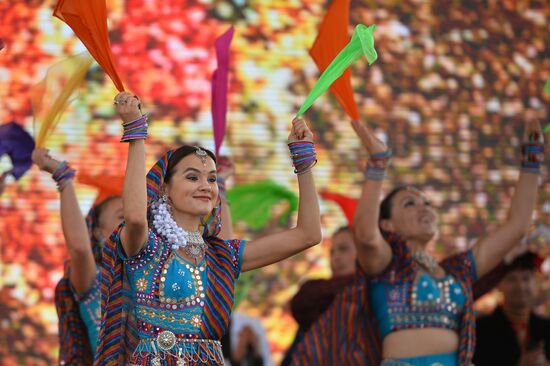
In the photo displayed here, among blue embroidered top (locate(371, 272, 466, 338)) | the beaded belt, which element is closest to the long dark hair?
the beaded belt

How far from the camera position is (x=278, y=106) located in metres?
6.26

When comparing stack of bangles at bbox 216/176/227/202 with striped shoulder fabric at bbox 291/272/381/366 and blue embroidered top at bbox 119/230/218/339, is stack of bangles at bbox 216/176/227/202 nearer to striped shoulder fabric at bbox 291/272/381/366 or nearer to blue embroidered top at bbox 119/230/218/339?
striped shoulder fabric at bbox 291/272/381/366

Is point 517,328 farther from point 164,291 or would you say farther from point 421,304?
point 164,291

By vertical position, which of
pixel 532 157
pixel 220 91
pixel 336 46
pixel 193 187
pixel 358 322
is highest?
pixel 336 46

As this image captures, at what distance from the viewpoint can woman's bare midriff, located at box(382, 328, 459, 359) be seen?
12.6 feet

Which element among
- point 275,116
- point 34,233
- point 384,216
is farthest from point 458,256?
point 34,233

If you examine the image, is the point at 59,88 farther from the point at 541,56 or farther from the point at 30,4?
the point at 541,56

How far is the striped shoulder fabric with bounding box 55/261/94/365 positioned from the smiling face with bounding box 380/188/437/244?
4.00ft

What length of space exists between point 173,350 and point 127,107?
2.13 feet

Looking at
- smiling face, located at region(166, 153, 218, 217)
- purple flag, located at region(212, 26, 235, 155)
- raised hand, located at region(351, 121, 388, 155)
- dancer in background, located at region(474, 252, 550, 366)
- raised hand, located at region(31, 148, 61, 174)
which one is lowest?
dancer in background, located at region(474, 252, 550, 366)

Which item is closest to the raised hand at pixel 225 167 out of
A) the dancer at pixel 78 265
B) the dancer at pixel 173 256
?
the dancer at pixel 78 265

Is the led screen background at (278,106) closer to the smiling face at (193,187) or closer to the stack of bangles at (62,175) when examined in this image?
the stack of bangles at (62,175)

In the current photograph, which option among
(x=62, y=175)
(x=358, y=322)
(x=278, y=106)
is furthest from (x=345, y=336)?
(x=278, y=106)

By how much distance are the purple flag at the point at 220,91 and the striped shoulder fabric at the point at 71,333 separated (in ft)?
2.55
